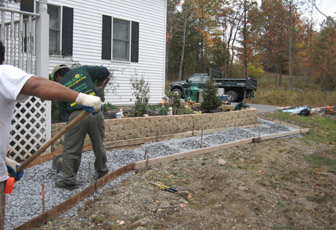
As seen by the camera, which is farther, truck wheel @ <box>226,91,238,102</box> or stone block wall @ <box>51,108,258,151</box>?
truck wheel @ <box>226,91,238,102</box>

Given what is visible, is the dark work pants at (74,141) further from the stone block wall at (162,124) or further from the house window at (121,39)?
the house window at (121,39)

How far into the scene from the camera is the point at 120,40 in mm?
10289

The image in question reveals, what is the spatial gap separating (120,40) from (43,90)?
894 cm

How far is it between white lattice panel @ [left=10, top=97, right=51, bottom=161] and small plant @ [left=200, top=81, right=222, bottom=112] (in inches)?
202

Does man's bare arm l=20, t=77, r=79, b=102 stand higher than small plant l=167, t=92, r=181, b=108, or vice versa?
man's bare arm l=20, t=77, r=79, b=102

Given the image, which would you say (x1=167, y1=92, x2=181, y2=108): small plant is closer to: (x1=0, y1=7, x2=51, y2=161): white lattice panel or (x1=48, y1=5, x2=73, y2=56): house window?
(x1=48, y1=5, x2=73, y2=56): house window

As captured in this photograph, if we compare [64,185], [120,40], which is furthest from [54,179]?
[120,40]

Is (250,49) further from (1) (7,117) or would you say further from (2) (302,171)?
(1) (7,117)

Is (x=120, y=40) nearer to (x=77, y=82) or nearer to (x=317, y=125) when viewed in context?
(x=77, y=82)

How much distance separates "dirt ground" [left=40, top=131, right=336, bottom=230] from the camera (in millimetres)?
3072

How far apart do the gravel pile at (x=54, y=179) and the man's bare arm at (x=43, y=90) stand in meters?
1.81

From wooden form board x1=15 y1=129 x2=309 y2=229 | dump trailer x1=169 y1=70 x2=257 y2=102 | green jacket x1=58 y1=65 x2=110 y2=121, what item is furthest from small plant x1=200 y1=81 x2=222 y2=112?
dump trailer x1=169 y1=70 x2=257 y2=102

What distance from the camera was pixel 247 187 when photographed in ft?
13.5

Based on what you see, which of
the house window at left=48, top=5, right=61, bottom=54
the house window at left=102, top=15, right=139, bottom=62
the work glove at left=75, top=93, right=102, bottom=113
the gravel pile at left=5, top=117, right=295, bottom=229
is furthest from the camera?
the house window at left=102, top=15, right=139, bottom=62
